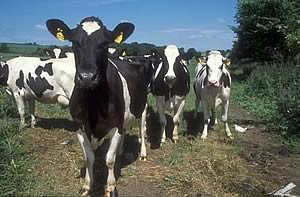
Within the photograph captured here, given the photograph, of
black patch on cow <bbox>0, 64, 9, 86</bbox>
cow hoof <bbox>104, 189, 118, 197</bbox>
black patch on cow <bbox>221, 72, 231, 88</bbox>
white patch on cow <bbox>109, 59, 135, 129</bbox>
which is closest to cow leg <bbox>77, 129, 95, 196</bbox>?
cow hoof <bbox>104, 189, 118, 197</bbox>

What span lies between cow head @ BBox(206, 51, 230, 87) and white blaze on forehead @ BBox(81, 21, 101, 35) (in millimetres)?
3758

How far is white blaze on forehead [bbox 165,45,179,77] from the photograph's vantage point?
7.90 metres

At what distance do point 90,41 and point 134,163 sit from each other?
292 cm

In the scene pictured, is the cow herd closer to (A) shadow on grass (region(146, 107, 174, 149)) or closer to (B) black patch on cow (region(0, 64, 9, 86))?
(B) black patch on cow (region(0, 64, 9, 86))

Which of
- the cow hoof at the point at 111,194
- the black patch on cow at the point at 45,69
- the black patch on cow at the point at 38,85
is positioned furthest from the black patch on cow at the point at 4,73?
the cow hoof at the point at 111,194

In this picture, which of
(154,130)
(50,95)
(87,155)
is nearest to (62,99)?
(50,95)

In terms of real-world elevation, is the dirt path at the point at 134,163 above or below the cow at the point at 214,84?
below

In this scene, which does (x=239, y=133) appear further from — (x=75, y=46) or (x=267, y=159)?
(x=75, y=46)

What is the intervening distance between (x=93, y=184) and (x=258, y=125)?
6.12 metres

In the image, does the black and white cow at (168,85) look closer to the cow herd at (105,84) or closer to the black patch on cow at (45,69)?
the cow herd at (105,84)

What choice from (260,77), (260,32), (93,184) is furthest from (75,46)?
(260,32)

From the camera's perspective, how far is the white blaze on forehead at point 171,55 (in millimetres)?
7898

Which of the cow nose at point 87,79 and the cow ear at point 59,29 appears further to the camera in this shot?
the cow ear at point 59,29

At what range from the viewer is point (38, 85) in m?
8.82
